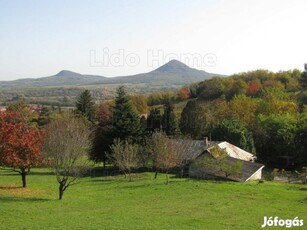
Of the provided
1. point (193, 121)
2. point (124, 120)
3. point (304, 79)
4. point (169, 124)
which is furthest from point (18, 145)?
point (304, 79)

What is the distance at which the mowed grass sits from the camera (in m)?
20.5

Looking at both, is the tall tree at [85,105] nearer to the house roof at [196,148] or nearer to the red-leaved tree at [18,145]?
the house roof at [196,148]

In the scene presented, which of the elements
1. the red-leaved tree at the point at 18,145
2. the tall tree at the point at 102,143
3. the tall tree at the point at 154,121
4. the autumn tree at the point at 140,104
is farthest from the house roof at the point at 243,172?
the autumn tree at the point at 140,104

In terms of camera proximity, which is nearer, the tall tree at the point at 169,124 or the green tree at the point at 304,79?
the tall tree at the point at 169,124

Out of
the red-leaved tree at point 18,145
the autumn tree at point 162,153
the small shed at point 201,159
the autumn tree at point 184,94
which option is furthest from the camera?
the autumn tree at point 184,94

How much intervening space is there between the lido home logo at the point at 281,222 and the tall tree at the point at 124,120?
27600 mm

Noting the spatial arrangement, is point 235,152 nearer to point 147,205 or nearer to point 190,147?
point 190,147

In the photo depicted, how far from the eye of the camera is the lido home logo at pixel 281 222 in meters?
20.4

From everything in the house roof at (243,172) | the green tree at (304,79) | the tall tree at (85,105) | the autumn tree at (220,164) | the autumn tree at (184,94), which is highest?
the green tree at (304,79)

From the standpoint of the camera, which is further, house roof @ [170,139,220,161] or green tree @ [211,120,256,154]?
green tree @ [211,120,256,154]

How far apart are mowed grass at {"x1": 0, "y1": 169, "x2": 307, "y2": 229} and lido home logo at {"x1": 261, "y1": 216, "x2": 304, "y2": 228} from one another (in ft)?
1.31

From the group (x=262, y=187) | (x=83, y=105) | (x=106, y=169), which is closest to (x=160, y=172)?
(x=106, y=169)

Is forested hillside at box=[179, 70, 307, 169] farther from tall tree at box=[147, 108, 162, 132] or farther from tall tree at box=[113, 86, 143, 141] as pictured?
tall tree at box=[113, 86, 143, 141]

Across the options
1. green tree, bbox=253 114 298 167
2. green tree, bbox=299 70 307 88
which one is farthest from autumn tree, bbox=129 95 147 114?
green tree, bbox=253 114 298 167
